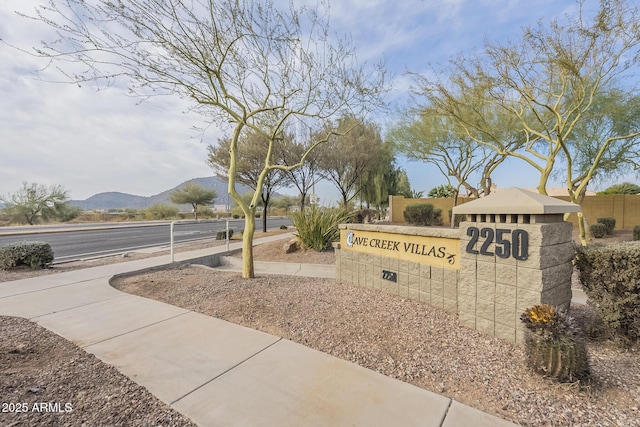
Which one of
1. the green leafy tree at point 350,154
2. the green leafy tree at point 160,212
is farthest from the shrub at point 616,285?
the green leafy tree at point 160,212

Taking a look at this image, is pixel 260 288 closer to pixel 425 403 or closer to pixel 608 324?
pixel 425 403

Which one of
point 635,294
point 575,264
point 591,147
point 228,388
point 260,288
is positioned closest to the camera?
point 228,388

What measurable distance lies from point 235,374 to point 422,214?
706 inches

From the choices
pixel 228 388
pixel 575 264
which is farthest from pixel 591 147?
pixel 228 388

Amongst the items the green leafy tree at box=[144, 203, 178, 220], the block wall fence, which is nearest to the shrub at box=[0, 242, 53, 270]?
the block wall fence

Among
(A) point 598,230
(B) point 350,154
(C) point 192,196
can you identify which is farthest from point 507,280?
(C) point 192,196

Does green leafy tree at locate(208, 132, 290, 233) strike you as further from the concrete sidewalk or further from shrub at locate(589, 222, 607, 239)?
shrub at locate(589, 222, 607, 239)

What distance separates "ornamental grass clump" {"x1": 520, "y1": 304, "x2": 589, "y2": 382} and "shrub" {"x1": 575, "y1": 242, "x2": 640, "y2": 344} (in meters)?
0.95

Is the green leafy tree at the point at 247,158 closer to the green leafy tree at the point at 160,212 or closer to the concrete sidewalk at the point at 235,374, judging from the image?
the concrete sidewalk at the point at 235,374

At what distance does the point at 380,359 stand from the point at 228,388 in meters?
1.41

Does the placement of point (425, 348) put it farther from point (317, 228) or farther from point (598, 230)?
point (598, 230)

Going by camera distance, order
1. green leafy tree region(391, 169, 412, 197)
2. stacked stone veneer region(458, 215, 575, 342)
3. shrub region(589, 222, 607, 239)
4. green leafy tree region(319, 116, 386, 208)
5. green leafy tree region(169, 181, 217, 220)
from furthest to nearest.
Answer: green leafy tree region(169, 181, 217, 220), green leafy tree region(391, 169, 412, 197), green leafy tree region(319, 116, 386, 208), shrub region(589, 222, 607, 239), stacked stone veneer region(458, 215, 575, 342)

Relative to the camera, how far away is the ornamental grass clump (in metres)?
2.40

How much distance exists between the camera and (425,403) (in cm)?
229
